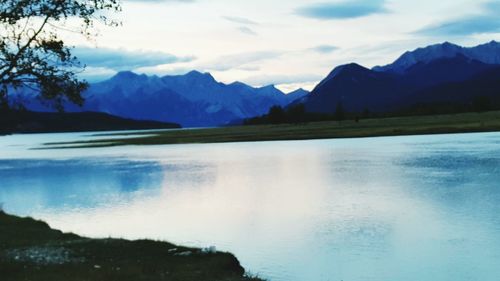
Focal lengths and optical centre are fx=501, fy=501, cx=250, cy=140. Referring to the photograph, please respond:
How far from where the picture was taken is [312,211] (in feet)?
133

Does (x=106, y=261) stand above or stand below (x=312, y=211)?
above

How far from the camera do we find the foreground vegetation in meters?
21.2

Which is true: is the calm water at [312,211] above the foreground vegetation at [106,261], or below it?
below

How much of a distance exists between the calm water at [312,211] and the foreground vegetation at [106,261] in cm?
299

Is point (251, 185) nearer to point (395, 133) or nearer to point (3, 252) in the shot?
point (3, 252)

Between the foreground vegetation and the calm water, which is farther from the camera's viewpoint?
the calm water

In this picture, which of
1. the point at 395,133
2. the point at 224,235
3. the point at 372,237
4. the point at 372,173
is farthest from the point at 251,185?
the point at 395,133

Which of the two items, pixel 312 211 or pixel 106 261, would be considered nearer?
pixel 106 261

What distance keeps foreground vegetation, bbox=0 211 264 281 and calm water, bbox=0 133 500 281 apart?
2991mm

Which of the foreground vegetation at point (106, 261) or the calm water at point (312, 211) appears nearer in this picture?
the foreground vegetation at point (106, 261)

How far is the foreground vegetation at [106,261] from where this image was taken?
69.7 ft

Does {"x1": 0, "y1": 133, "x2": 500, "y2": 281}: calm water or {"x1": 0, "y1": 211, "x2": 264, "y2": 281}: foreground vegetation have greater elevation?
{"x1": 0, "y1": 211, "x2": 264, "y2": 281}: foreground vegetation

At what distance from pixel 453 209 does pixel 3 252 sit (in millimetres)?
31068

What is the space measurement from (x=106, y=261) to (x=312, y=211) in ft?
66.2
